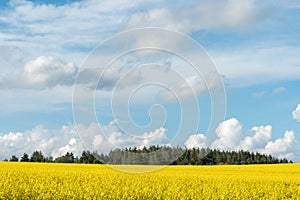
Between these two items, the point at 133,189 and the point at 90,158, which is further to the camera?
the point at 90,158

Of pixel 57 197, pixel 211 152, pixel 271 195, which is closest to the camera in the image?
pixel 57 197

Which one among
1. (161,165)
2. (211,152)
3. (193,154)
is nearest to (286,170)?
(161,165)

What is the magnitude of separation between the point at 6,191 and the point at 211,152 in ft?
303

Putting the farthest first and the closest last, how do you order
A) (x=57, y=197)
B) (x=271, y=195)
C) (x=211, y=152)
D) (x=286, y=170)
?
1. (x=211, y=152)
2. (x=286, y=170)
3. (x=271, y=195)
4. (x=57, y=197)

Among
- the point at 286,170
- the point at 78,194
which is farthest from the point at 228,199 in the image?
the point at 286,170

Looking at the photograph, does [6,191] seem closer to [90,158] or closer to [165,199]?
[165,199]

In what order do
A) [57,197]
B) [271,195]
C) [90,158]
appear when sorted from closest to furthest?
[57,197]
[271,195]
[90,158]

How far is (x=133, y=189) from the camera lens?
1944cm

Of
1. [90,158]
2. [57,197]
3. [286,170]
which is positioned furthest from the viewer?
[90,158]

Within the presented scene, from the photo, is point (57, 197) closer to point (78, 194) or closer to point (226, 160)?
point (78, 194)

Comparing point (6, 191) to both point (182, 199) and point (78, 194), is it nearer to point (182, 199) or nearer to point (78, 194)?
point (78, 194)

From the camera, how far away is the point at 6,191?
56.4ft

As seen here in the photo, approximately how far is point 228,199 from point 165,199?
3643 mm

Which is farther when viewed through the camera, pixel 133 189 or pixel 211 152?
pixel 211 152
